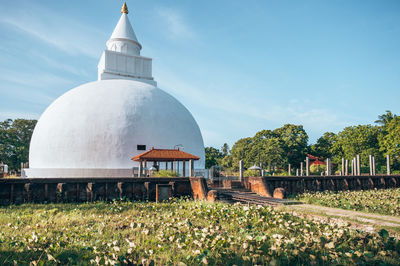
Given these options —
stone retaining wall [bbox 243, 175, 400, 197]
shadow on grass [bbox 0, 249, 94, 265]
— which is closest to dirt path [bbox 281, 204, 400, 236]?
stone retaining wall [bbox 243, 175, 400, 197]

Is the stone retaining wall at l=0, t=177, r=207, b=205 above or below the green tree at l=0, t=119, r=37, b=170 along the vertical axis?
below

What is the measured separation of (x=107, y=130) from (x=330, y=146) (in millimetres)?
44620

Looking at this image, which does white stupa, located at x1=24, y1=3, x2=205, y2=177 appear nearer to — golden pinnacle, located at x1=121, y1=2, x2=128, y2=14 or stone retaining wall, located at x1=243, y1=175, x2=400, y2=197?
golden pinnacle, located at x1=121, y1=2, x2=128, y2=14

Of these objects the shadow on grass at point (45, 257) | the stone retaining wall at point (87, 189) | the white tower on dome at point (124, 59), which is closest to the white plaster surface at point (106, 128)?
the white tower on dome at point (124, 59)

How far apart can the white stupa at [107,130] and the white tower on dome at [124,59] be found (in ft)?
8.99

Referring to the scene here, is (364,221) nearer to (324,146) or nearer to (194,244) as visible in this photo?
(194,244)

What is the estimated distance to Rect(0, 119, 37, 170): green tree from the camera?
4703 centimetres

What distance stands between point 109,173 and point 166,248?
1897cm

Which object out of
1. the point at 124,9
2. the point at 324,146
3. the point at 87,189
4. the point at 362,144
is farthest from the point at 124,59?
the point at 324,146

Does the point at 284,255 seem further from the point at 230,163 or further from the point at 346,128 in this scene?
the point at 230,163

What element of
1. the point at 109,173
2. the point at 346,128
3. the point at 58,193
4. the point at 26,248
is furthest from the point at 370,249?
the point at 346,128

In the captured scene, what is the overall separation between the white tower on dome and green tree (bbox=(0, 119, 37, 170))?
25.8m

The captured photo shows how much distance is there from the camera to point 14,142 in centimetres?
4841

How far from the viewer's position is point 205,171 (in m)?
26.4
